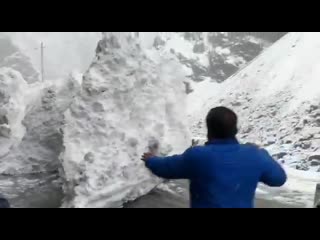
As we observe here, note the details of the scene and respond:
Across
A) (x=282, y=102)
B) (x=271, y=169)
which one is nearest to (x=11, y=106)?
(x=282, y=102)

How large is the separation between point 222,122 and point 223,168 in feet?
0.44

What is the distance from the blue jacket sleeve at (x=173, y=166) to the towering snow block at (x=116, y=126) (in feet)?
7.82

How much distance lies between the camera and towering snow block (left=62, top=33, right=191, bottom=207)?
12.6 ft

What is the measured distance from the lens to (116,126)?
13.5 feet

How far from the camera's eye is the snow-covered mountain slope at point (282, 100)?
338 inches

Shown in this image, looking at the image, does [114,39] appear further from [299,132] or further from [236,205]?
[299,132]

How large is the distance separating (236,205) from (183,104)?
376 cm

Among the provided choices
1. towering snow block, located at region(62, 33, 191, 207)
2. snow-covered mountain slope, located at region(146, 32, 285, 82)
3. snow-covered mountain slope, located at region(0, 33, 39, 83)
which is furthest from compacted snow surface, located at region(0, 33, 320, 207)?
snow-covered mountain slope, located at region(146, 32, 285, 82)

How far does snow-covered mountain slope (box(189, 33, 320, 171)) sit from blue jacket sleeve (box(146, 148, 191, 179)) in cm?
584

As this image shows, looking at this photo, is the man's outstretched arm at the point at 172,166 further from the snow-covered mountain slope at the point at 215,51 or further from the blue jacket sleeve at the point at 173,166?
the snow-covered mountain slope at the point at 215,51

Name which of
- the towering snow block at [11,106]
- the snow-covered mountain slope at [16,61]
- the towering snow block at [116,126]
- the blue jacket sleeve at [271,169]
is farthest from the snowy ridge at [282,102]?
the blue jacket sleeve at [271,169]

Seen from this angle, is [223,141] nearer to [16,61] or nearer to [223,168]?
[223,168]

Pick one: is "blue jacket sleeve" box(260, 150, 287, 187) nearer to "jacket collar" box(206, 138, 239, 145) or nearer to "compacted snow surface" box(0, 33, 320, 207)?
"jacket collar" box(206, 138, 239, 145)
